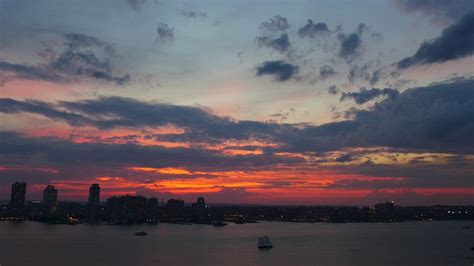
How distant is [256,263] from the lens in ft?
155

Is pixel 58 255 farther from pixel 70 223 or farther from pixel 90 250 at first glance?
pixel 70 223

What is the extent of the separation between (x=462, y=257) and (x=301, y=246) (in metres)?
20.1

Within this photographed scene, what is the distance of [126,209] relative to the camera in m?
167

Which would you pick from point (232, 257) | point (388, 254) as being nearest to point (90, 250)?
point (232, 257)

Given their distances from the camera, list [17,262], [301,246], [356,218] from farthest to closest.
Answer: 1. [356,218]
2. [301,246]
3. [17,262]

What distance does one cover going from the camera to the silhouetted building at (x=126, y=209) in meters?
154

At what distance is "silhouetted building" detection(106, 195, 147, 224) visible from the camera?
15441 centimetres

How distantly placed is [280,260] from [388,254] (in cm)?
1383

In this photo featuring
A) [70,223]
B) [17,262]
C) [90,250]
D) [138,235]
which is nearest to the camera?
[17,262]

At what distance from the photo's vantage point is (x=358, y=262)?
48219 mm

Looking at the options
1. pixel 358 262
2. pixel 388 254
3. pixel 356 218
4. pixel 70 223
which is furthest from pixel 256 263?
pixel 356 218

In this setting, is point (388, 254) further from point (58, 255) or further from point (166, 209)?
point (166, 209)

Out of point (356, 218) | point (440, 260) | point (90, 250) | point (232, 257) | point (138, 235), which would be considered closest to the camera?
point (440, 260)

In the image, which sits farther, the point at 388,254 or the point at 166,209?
the point at 166,209
